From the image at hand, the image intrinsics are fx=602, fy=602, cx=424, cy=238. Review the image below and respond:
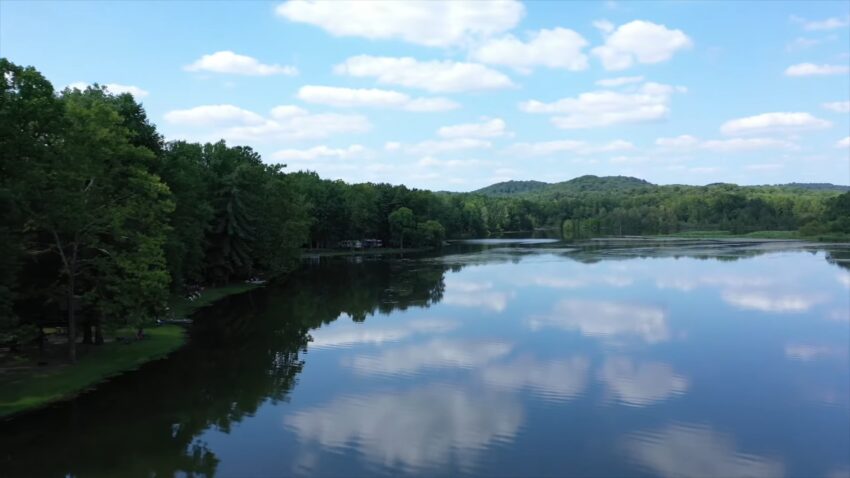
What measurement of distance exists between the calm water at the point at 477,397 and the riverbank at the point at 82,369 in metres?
1.04

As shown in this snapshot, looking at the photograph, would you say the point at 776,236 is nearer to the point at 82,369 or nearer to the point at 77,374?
the point at 82,369

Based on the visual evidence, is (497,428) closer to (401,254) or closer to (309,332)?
(309,332)

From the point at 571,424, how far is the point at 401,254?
91595 millimetres

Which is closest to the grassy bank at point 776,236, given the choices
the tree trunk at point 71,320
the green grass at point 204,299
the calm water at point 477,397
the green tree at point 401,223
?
the green tree at point 401,223

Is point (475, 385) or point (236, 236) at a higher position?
point (236, 236)

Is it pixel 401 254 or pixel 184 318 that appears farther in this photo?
pixel 401 254

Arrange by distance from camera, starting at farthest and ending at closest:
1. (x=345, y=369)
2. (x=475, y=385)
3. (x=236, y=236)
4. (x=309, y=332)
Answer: (x=236, y=236) → (x=309, y=332) → (x=345, y=369) → (x=475, y=385)

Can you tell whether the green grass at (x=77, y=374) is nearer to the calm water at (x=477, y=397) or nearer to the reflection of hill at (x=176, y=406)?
the reflection of hill at (x=176, y=406)

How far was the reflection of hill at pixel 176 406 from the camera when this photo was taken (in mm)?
17797

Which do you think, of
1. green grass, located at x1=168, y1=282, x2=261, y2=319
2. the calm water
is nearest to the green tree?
green grass, located at x1=168, y1=282, x2=261, y2=319

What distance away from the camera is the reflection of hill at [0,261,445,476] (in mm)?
17797

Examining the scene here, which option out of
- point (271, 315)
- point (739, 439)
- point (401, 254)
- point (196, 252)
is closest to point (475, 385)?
point (739, 439)

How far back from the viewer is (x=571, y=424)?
67.7ft

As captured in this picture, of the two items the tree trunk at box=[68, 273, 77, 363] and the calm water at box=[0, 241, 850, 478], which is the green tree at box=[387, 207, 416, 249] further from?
the tree trunk at box=[68, 273, 77, 363]
